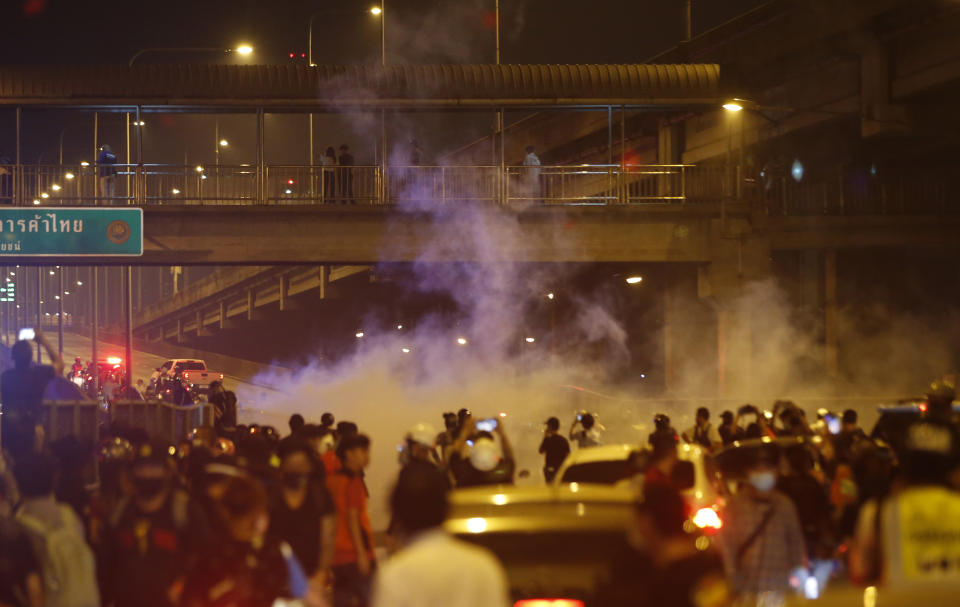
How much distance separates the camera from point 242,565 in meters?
5.09

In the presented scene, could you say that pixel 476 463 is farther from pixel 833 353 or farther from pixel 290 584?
pixel 833 353

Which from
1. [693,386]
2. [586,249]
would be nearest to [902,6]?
[586,249]

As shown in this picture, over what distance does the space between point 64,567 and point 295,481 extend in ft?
4.82

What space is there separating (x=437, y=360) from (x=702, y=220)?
26.8 meters

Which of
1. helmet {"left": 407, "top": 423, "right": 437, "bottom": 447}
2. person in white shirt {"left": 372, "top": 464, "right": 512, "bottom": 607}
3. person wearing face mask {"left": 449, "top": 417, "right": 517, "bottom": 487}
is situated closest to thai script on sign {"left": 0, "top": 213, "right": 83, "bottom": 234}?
person wearing face mask {"left": 449, "top": 417, "right": 517, "bottom": 487}

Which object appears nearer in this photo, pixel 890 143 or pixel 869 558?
pixel 869 558

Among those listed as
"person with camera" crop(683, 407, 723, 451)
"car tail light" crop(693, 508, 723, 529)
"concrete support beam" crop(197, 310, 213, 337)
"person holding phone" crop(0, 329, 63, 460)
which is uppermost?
"concrete support beam" crop(197, 310, 213, 337)

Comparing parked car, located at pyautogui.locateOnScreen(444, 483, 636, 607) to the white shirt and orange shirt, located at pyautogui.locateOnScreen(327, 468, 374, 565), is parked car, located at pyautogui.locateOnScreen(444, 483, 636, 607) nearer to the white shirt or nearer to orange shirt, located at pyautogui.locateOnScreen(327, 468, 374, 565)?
orange shirt, located at pyautogui.locateOnScreen(327, 468, 374, 565)

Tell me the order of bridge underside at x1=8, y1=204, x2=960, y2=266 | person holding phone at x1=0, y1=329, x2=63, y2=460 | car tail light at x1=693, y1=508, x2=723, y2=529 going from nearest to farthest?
car tail light at x1=693, y1=508, x2=723, y2=529 → person holding phone at x1=0, y1=329, x2=63, y2=460 → bridge underside at x1=8, y1=204, x2=960, y2=266

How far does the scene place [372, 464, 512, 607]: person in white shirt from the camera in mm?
3680

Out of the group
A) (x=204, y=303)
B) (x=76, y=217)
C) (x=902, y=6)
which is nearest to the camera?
(x=76, y=217)

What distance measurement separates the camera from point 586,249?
89.1 ft

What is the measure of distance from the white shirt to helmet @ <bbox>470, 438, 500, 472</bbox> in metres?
7.43

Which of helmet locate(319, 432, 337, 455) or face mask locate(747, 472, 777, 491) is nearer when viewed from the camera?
face mask locate(747, 472, 777, 491)
